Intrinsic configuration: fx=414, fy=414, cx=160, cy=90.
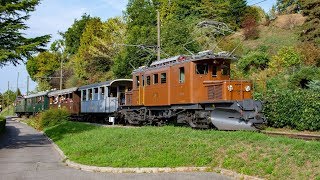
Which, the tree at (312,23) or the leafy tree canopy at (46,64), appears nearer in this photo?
the tree at (312,23)

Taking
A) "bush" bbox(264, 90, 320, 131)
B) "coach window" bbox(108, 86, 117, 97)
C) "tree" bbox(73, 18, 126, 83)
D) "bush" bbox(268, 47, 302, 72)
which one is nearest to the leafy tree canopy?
"tree" bbox(73, 18, 126, 83)

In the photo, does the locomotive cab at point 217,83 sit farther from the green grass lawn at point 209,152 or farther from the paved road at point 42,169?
the paved road at point 42,169

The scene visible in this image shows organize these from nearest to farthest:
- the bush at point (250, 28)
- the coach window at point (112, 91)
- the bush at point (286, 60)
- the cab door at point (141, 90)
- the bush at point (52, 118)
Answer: the cab door at point (141, 90), the coach window at point (112, 91), the bush at point (286, 60), the bush at point (52, 118), the bush at point (250, 28)

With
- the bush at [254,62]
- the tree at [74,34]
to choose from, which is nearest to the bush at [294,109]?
the bush at [254,62]

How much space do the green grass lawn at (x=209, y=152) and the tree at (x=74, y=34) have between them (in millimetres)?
61147

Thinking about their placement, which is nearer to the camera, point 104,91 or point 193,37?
point 104,91

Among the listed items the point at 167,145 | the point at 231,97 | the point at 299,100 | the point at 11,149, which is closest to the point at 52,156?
the point at 11,149

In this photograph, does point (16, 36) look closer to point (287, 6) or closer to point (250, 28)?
point (250, 28)

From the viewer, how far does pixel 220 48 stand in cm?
4209

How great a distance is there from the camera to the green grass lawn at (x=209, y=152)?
973 cm

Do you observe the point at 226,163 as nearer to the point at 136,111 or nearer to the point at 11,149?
the point at 11,149

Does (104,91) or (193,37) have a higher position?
(193,37)

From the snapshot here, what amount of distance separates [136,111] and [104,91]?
19.9ft

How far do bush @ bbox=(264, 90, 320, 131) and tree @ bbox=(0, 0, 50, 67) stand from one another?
11336mm
